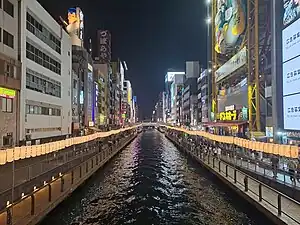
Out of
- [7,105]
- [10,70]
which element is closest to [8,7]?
[10,70]

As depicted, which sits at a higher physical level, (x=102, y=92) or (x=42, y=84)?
(x=102, y=92)

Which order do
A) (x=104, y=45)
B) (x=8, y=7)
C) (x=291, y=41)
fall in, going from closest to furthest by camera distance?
(x=291, y=41) → (x=8, y=7) → (x=104, y=45)

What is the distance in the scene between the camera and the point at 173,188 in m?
32.1

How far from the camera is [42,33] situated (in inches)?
2400

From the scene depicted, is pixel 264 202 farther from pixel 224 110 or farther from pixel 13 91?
pixel 224 110

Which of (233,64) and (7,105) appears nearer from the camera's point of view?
(7,105)

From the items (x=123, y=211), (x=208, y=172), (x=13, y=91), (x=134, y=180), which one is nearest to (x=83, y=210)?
(x=123, y=211)

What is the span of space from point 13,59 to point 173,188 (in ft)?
94.1

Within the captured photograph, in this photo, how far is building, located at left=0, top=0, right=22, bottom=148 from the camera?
43812 millimetres

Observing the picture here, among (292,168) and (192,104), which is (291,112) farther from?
(192,104)

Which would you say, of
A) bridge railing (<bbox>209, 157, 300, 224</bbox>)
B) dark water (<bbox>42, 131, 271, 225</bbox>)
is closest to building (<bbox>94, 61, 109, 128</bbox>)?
dark water (<bbox>42, 131, 271, 225</bbox>)

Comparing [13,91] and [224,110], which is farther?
[224,110]

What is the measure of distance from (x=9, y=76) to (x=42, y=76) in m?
15.1

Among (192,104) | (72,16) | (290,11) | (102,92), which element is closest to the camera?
(290,11)
